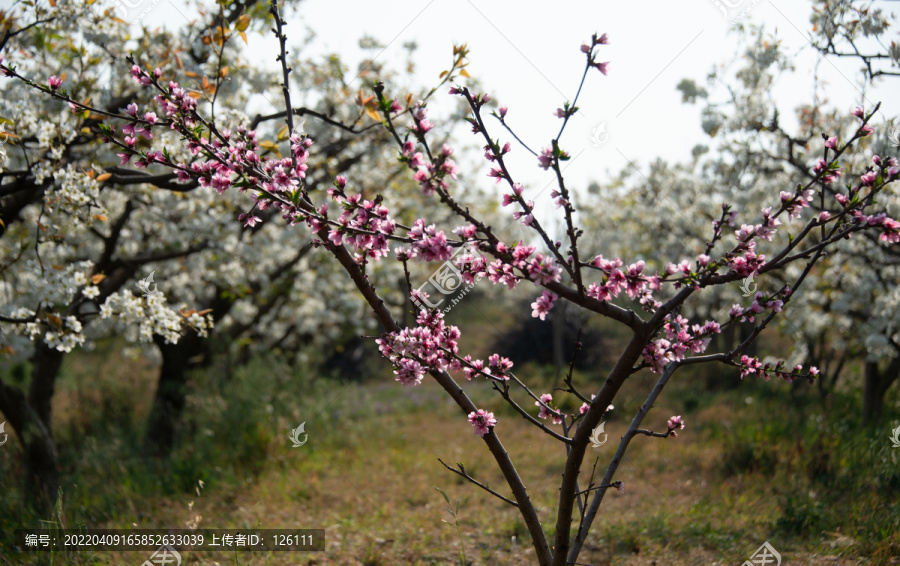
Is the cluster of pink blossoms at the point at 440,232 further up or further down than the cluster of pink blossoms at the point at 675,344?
further up

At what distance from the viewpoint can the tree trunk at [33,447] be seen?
4664 mm

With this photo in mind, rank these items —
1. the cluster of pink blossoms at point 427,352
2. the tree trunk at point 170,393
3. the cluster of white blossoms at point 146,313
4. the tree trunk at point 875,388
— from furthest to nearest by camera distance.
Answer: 1. the tree trunk at point 170,393
2. the tree trunk at point 875,388
3. the cluster of white blossoms at point 146,313
4. the cluster of pink blossoms at point 427,352

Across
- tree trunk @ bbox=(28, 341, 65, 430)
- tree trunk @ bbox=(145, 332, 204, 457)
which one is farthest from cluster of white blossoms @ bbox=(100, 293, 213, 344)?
tree trunk @ bbox=(145, 332, 204, 457)

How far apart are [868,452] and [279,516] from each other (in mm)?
4600

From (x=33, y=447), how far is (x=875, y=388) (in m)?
7.84

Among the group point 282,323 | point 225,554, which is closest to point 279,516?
point 225,554

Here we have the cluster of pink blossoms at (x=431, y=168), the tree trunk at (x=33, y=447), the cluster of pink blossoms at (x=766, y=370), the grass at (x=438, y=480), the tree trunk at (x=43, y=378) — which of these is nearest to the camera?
the cluster of pink blossoms at (x=431, y=168)

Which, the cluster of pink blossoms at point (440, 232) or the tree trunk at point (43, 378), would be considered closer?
the cluster of pink blossoms at point (440, 232)

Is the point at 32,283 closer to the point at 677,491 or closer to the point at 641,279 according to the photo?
the point at 641,279

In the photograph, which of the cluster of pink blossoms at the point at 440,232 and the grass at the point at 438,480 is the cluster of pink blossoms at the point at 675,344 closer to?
the cluster of pink blossoms at the point at 440,232

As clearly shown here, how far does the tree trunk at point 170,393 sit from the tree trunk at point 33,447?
1.67 meters

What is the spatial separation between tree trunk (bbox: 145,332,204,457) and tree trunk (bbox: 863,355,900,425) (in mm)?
7318

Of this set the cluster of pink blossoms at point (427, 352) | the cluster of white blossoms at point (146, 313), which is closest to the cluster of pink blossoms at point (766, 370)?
the cluster of pink blossoms at point (427, 352)

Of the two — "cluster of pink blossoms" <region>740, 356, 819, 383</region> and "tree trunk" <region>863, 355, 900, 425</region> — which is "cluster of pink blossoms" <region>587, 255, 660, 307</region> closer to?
"cluster of pink blossoms" <region>740, 356, 819, 383</region>
